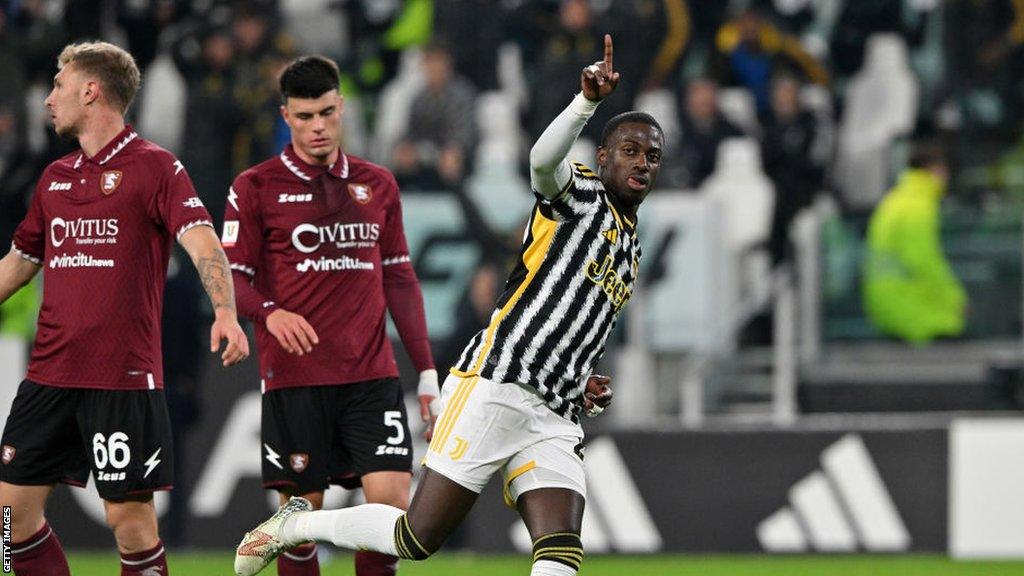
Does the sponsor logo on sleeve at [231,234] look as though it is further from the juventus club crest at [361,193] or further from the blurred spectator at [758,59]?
the blurred spectator at [758,59]

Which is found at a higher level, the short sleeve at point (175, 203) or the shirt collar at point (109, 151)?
the shirt collar at point (109, 151)

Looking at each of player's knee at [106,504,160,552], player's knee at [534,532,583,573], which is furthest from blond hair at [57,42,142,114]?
player's knee at [534,532,583,573]

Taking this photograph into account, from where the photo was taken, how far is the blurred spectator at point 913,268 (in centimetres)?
1363

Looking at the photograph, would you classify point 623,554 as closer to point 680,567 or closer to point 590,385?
point 680,567

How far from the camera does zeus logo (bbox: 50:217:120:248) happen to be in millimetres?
7152

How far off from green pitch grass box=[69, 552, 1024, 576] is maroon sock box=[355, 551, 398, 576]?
3.48 m

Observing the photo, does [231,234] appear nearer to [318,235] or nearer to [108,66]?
[318,235]

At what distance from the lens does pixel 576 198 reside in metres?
6.82

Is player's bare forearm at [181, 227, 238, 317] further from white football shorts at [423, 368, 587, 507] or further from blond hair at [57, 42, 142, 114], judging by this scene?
white football shorts at [423, 368, 587, 507]

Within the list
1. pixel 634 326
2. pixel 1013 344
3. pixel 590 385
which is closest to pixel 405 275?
pixel 590 385

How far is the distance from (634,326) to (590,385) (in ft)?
20.3

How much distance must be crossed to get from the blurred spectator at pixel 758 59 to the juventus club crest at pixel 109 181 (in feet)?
29.4

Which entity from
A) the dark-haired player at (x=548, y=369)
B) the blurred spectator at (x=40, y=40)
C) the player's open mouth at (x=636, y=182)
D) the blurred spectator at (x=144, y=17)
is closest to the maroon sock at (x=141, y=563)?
the dark-haired player at (x=548, y=369)

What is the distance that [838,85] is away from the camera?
52.0 feet
